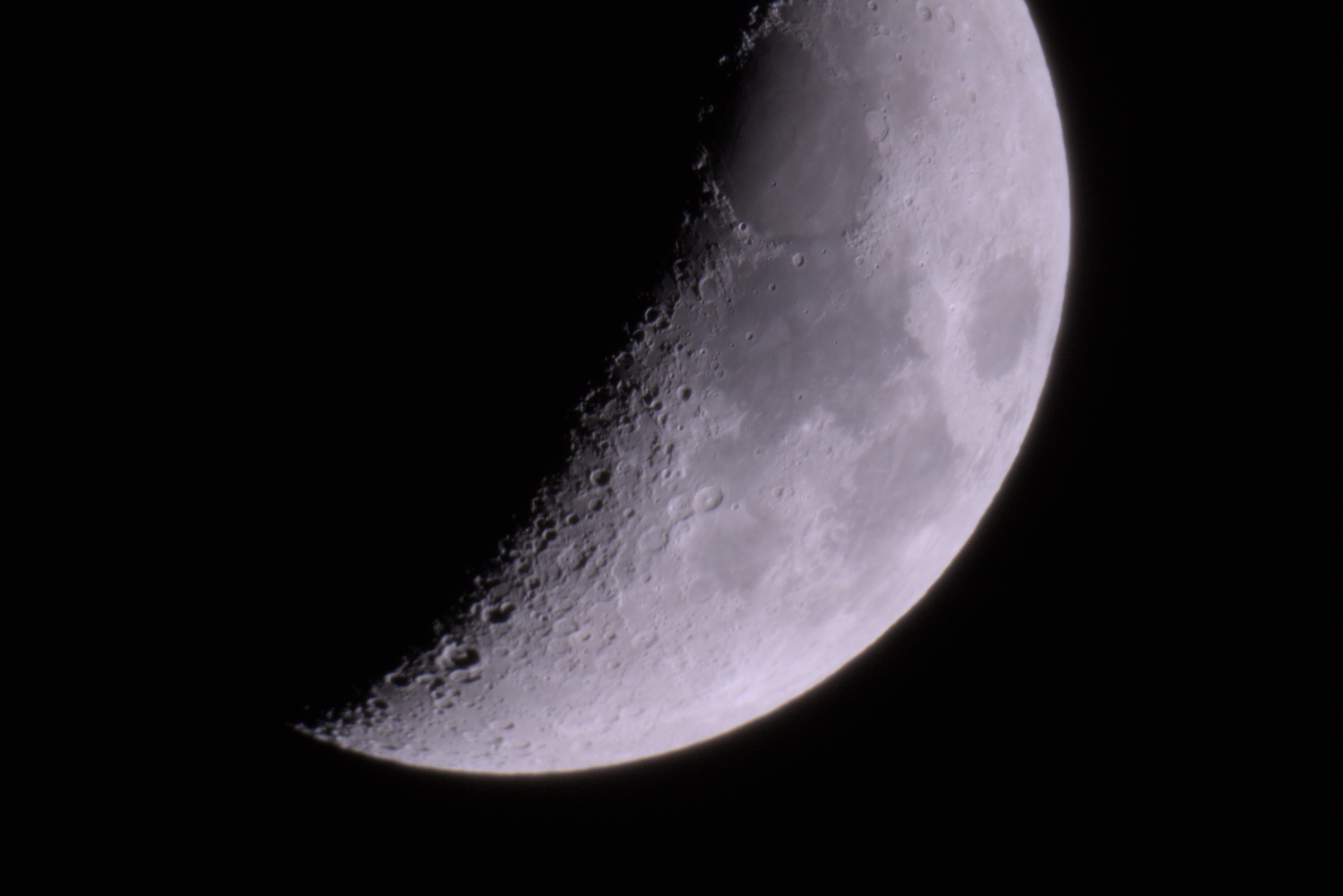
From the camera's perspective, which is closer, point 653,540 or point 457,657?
point 653,540

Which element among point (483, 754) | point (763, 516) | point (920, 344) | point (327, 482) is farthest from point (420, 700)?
point (920, 344)

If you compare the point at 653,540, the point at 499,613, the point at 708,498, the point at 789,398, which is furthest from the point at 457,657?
the point at 789,398

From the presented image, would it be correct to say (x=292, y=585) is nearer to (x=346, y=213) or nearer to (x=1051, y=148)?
(x=346, y=213)

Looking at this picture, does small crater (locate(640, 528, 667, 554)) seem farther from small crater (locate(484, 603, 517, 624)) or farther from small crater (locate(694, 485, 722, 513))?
small crater (locate(484, 603, 517, 624))

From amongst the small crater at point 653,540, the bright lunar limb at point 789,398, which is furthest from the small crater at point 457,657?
the small crater at point 653,540

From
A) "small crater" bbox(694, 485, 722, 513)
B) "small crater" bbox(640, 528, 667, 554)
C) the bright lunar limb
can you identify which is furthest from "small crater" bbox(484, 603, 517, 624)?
"small crater" bbox(694, 485, 722, 513)

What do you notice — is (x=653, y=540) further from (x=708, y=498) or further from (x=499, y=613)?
(x=499, y=613)

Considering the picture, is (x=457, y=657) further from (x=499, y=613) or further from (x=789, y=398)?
(x=789, y=398)

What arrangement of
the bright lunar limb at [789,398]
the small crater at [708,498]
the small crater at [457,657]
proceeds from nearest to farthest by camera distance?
the bright lunar limb at [789,398]
the small crater at [708,498]
the small crater at [457,657]

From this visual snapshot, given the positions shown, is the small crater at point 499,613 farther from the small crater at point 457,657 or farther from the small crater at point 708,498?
the small crater at point 708,498
